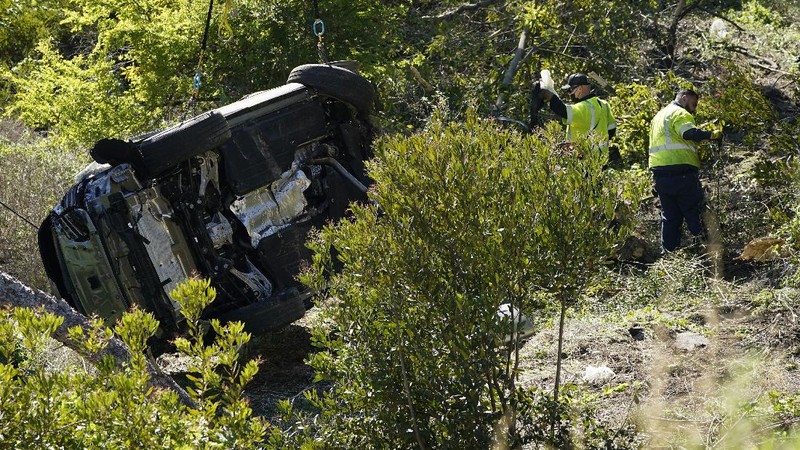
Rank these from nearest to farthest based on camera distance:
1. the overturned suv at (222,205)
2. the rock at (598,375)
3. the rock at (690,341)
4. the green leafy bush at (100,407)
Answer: the green leafy bush at (100,407) < the rock at (598,375) < the rock at (690,341) < the overturned suv at (222,205)

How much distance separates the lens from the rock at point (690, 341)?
22.8 feet

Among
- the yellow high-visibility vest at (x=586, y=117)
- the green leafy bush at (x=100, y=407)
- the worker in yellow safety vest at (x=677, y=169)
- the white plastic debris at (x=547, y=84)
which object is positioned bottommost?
the worker in yellow safety vest at (x=677, y=169)

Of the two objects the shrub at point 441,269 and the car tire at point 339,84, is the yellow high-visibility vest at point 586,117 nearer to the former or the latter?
the car tire at point 339,84

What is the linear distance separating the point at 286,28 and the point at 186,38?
47.9 inches

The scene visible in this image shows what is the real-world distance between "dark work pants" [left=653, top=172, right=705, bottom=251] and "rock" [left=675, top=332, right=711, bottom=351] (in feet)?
6.29

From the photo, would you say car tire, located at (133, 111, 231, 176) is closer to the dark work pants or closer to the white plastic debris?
the white plastic debris

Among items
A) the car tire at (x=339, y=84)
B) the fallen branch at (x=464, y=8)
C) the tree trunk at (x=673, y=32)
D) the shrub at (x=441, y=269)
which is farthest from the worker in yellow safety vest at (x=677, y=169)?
the fallen branch at (x=464, y=8)

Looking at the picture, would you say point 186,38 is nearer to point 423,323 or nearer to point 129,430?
point 423,323

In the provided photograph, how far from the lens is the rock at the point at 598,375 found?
6.71 metres

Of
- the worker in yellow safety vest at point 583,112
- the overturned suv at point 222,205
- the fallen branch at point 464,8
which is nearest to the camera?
the overturned suv at point 222,205

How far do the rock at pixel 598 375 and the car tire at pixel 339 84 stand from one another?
333 centimetres

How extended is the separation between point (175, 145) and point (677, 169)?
156 inches

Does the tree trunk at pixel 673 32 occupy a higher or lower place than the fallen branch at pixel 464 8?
lower

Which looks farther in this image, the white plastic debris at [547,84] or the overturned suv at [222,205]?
the white plastic debris at [547,84]
